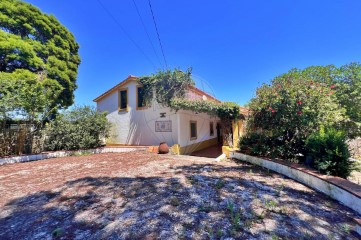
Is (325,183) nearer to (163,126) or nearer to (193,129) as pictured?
(163,126)

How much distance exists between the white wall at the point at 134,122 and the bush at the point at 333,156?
8087mm

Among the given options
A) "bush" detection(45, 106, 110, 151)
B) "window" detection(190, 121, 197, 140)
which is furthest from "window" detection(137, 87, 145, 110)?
"window" detection(190, 121, 197, 140)

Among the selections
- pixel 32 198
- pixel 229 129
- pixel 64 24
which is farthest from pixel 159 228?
pixel 64 24

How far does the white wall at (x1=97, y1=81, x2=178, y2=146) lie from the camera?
1231cm

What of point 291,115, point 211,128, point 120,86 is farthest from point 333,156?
point 120,86

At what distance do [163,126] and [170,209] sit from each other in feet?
29.8

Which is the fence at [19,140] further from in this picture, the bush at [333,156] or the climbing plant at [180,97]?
the bush at [333,156]

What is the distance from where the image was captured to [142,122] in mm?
13227

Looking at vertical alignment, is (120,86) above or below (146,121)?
above

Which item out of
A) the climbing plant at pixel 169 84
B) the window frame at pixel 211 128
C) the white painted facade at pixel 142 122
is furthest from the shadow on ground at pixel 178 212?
the window frame at pixel 211 128

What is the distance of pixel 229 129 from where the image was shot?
33.1 feet

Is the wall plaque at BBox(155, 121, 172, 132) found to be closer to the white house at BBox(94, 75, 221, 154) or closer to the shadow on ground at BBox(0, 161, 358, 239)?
the white house at BBox(94, 75, 221, 154)

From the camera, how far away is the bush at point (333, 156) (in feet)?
15.3

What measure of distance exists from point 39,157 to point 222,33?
13.3 metres
